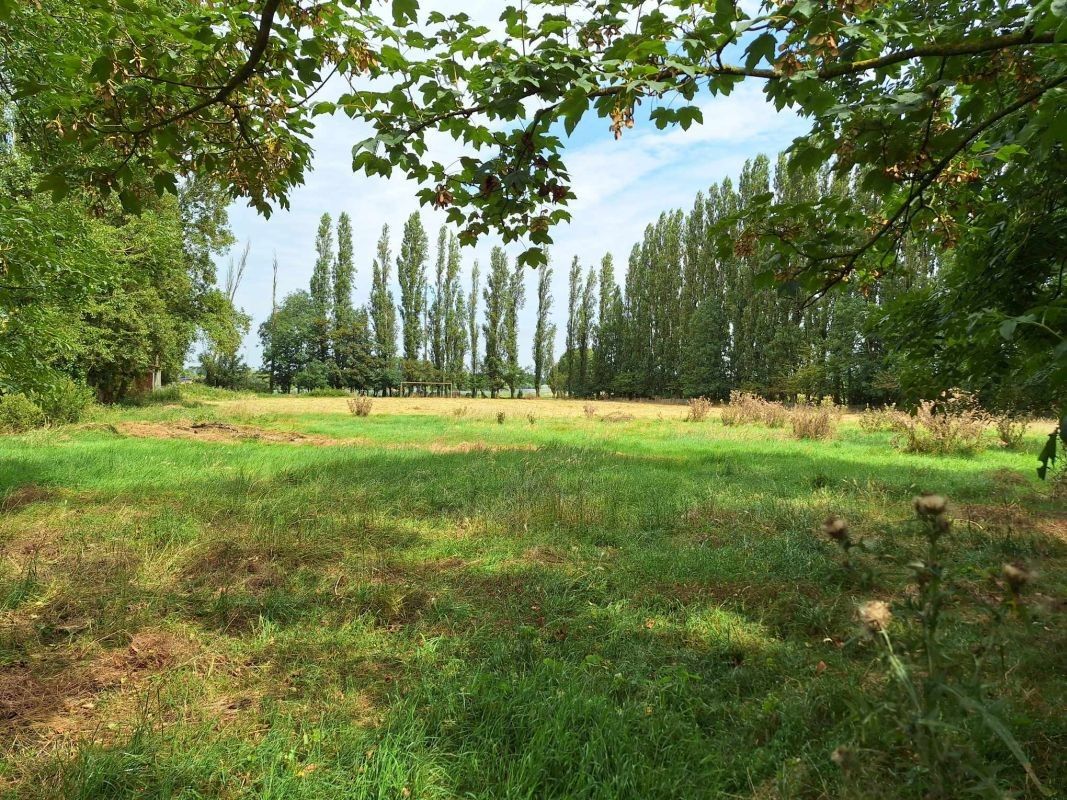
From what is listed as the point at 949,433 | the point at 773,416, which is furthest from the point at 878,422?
the point at 949,433

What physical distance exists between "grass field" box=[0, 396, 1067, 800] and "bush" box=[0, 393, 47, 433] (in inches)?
277

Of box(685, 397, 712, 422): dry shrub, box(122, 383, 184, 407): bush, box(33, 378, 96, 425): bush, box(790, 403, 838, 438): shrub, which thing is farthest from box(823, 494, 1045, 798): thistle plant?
box(122, 383, 184, 407): bush

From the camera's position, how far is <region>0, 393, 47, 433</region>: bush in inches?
479

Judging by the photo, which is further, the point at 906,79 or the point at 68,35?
the point at 68,35

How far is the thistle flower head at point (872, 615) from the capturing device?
1232 mm

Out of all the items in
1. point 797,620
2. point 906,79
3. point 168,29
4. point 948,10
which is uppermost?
point 948,10

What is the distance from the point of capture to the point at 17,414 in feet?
40.3

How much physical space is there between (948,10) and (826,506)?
16.6 ft

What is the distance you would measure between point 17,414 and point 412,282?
1760 inches

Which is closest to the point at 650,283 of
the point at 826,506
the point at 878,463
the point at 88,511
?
the point at 878,463

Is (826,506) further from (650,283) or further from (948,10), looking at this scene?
(650,283)

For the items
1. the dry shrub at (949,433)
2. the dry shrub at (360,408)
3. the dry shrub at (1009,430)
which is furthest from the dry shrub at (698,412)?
the dry shrub at (360,408)

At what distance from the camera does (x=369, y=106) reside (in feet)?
9.29

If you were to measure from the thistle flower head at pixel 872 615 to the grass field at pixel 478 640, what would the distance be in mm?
46
